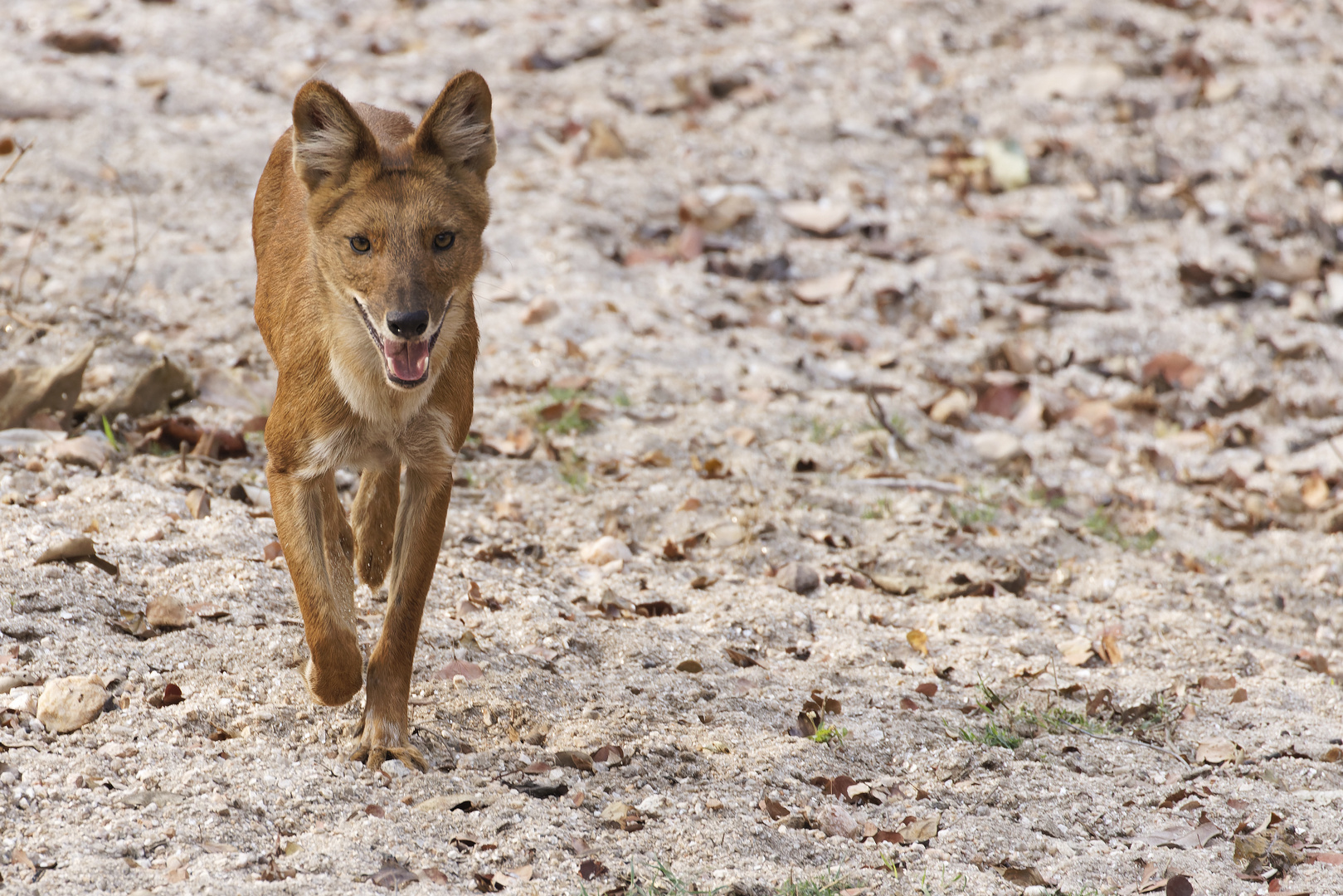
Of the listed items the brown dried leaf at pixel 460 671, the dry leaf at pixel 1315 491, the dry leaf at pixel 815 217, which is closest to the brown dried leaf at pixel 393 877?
the brown dried leaf at pixel 460 671

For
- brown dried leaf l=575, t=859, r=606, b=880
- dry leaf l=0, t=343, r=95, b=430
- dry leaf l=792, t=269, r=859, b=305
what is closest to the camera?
brown dried leaf l=575, t=859, r=606, b=880

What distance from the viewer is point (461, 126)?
3.71m

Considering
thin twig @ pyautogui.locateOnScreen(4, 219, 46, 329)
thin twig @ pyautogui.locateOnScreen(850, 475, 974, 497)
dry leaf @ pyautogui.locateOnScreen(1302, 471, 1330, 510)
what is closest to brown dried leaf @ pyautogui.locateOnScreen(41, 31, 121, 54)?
thin twig @ pyautogui.locateOnScreen(4, 219, 46, 329)

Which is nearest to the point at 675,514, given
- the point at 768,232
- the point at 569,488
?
the point at 569,488

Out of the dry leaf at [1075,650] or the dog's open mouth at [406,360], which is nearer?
the dog's open mouth at [406,360]

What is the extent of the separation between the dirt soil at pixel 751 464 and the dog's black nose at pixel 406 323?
1.15 m

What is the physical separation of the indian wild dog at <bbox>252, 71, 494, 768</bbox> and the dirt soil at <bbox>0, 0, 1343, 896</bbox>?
27 centimetres

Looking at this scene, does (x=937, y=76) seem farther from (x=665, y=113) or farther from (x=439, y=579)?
(x=439, y=579)

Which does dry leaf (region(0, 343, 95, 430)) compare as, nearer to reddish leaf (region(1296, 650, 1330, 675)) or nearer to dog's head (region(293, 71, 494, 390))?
dog's head (region(293, 71, 494, 390))

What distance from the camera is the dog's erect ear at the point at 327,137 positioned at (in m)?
3.52

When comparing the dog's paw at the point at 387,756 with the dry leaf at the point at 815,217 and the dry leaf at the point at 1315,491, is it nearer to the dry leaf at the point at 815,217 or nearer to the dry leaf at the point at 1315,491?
the dry leaf at the point at 1315,491

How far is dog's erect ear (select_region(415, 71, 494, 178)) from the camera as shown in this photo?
11.9 ft

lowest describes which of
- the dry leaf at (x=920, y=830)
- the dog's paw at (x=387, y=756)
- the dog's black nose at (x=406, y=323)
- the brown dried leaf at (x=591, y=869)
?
the dry leaf at (x=920, y=830)

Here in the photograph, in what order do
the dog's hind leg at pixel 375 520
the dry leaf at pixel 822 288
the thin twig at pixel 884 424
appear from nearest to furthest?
1. the dog's hind leg at pixel 375 520
2. the thin twig at pixel 884 424
3. the dry leaf at pixel 822 288
